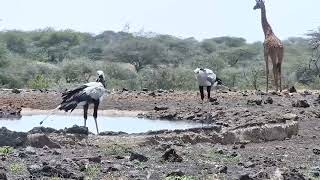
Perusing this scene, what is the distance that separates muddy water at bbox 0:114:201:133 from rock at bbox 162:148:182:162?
191 inches

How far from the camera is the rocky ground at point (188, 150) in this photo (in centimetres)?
864

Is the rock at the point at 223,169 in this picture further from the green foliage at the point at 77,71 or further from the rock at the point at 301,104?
the green foliage at the point at 77,71

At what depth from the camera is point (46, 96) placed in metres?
21.2

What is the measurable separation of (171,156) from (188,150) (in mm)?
1144

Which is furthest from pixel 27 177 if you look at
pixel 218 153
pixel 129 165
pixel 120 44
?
pixel 120 44

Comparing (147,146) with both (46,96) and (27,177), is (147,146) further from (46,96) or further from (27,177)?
(46,96)

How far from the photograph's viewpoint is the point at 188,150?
35.7 feet

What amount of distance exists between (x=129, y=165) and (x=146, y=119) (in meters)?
8.29

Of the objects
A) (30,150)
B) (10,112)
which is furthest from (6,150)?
(10,112)

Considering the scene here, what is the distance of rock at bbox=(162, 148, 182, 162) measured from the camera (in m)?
9.70

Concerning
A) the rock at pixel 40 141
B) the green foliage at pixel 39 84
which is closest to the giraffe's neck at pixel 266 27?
the green foliage at pixel 39 84

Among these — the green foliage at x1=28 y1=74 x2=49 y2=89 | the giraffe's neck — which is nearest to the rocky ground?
the giraffe's neck

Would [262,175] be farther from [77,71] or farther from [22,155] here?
[77,71]

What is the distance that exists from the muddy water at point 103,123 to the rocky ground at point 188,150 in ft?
2.45
